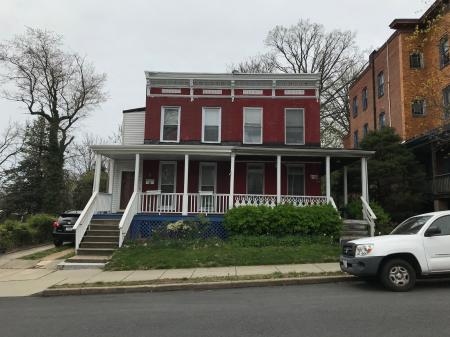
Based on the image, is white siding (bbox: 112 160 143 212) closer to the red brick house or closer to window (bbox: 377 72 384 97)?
the red brick house

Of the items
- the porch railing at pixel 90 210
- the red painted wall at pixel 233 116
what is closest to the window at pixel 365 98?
the red painted wall at pixel 233 116

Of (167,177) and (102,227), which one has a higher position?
(167,177)

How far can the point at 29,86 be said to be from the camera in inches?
1296

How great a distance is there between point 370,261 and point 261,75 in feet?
44.4

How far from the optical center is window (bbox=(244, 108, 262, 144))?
21078mm

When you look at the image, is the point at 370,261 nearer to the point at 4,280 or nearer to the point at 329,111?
the point at 4,280

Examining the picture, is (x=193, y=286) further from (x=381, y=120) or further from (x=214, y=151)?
(x=381, y=120)

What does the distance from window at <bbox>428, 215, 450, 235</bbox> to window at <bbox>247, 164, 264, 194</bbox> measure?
11.3 metres

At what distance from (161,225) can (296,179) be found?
7.23 meters

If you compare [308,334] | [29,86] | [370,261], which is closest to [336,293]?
[370,261]

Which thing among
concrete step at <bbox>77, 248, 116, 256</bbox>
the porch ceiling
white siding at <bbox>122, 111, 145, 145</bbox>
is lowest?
concrete step at <bbox>77, 248, 116, 256</bbox>

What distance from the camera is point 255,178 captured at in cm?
2053

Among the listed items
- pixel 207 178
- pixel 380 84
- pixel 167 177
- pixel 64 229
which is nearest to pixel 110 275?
pixel 64 229

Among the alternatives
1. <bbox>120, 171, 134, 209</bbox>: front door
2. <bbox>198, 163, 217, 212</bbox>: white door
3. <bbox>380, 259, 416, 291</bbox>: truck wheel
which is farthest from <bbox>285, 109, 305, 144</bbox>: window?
<bbox>380, 259, 416, 291</bbox>: truck wheel
